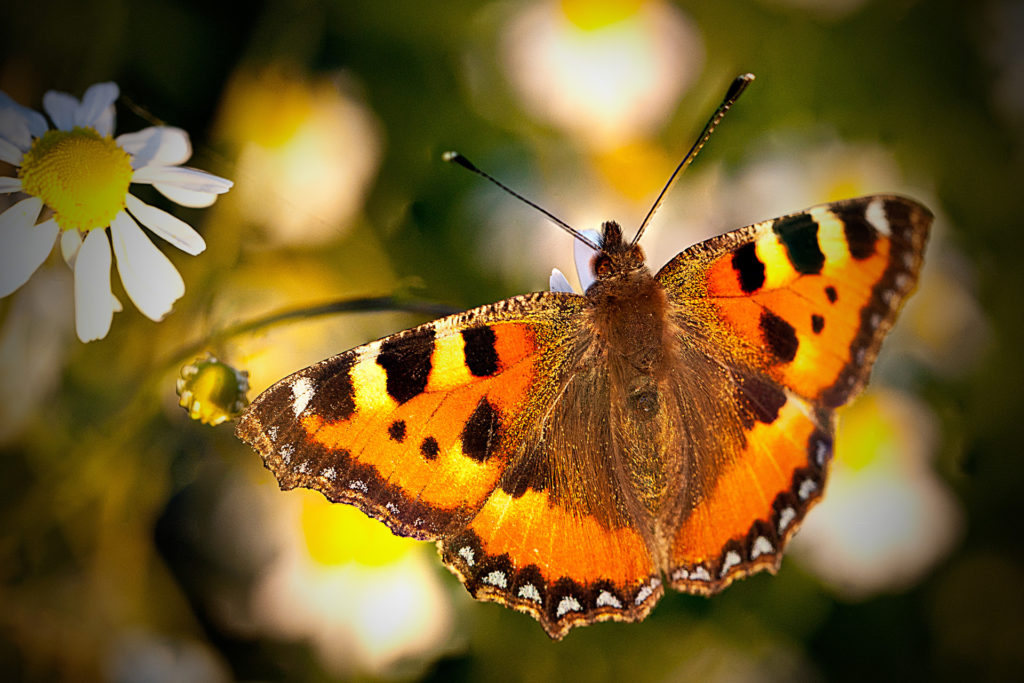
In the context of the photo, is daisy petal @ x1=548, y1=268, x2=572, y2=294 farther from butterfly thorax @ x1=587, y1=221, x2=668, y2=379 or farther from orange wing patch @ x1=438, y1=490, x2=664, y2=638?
orange wing patch @ x1=438, y1=490, x2=664, y2=638

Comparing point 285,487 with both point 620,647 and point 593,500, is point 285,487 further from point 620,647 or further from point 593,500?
point 620,647

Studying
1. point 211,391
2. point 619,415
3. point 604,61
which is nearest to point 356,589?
point 211,391

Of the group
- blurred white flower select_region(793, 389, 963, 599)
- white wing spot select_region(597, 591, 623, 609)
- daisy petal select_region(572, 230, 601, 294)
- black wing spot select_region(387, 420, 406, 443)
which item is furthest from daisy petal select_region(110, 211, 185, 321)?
blurred white flower select_region(793, 389, 963, 599)

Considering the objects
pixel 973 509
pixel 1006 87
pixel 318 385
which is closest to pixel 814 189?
pixel 1006 87

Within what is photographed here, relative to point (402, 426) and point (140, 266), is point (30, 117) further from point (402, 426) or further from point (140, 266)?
point (402, 426)

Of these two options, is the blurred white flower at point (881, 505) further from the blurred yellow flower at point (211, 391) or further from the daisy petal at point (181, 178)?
the daisy petal at point (181, 178)

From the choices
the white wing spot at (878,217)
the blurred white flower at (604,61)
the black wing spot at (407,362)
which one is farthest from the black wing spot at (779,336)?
the blurred white flower at (604,61)
